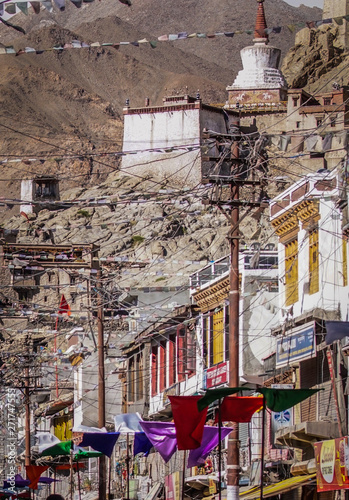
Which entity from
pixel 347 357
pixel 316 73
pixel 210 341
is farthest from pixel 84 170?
pixel 347 357

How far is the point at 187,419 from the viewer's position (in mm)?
25062

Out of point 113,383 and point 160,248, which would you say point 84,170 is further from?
point 113,383

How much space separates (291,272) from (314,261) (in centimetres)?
252

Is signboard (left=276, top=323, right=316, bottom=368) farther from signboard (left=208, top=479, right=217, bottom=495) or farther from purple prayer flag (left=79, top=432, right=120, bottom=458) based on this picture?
signboard (left=208, top=479, right=217, bottom=495)

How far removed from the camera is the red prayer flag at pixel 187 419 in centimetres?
2481

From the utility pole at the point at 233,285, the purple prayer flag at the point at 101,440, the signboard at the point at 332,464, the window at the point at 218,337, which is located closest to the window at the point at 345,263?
the utility pole at the point at 233,285

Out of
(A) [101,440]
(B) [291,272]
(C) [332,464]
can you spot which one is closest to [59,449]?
(A) [101,440]

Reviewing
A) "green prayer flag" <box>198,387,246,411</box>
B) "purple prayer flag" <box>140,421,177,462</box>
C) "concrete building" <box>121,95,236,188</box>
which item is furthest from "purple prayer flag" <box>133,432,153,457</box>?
"concrete building" <box>121,95,236,188</box>

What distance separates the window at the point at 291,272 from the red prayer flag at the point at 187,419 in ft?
32.6

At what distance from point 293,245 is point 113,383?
903 inches

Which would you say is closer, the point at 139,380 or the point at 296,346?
the point at 296,346

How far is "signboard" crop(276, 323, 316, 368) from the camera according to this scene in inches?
1249

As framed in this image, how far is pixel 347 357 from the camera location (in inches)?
1174

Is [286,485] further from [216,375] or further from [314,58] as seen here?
[314,58]
